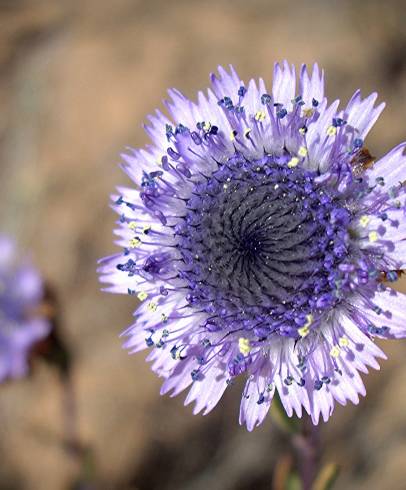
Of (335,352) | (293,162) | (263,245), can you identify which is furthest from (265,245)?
(335,352)

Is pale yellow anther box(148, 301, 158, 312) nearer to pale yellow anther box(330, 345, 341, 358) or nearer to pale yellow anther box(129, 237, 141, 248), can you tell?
pale yellow anther box(129, 237, 141, 248)

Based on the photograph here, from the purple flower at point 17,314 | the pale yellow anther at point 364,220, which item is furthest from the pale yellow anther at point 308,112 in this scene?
the purple flower at point 17,314

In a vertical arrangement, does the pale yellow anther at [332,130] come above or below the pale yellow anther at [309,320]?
above

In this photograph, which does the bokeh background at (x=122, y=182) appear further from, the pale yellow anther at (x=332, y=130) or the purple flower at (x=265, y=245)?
the pale yellow anther at (x=332, y=130)

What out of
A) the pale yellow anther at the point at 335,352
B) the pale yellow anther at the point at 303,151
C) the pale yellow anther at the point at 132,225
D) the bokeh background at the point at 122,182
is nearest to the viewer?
the pale yellow anther at the point at 335,352

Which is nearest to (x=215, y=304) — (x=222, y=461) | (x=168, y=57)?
(x=222, y=461)

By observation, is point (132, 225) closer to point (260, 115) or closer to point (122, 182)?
point (260, 115)

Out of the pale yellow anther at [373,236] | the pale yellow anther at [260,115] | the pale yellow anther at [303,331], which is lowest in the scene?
the pale yellow anther at [303,331]

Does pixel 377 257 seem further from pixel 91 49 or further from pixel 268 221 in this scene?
pixel 91 49
